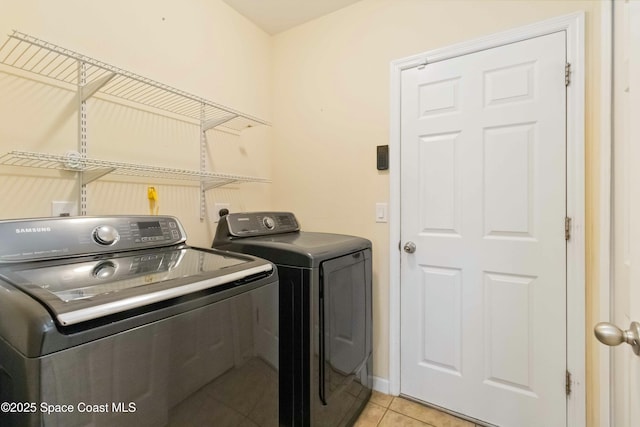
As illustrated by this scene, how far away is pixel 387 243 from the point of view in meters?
1.97

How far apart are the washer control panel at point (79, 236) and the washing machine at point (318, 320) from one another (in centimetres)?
41

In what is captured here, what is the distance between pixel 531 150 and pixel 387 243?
0.93 meters

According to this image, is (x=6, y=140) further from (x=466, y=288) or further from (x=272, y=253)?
(x=466, y=288)

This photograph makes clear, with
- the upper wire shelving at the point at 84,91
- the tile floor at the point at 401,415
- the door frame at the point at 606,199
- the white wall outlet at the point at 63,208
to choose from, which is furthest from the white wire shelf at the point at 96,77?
the tile floor at the point at 401,415

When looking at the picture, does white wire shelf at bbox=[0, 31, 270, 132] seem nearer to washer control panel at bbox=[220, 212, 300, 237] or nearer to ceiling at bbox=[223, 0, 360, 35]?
washer control panel at bbox=[220, 212, 300, 237]

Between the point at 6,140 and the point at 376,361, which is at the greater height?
the point at 6,140

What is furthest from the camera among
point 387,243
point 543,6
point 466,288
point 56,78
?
point 387,243

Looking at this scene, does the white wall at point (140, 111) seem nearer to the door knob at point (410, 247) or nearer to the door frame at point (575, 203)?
the door knob at point (410, 247)

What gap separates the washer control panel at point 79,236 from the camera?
94cm

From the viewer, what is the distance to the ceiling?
2051mm

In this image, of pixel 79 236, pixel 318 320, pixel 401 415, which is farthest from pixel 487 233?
pixel 79 236

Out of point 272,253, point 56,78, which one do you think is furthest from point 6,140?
point 272,253

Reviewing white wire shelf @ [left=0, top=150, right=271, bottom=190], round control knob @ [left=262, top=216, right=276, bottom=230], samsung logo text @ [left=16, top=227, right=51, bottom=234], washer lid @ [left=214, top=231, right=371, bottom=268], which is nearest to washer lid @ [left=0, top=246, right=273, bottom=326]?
samsung logo text @ [left=16, top=227, right=51, bottom=234]

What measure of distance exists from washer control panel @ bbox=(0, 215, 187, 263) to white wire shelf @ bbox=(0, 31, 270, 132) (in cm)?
58
